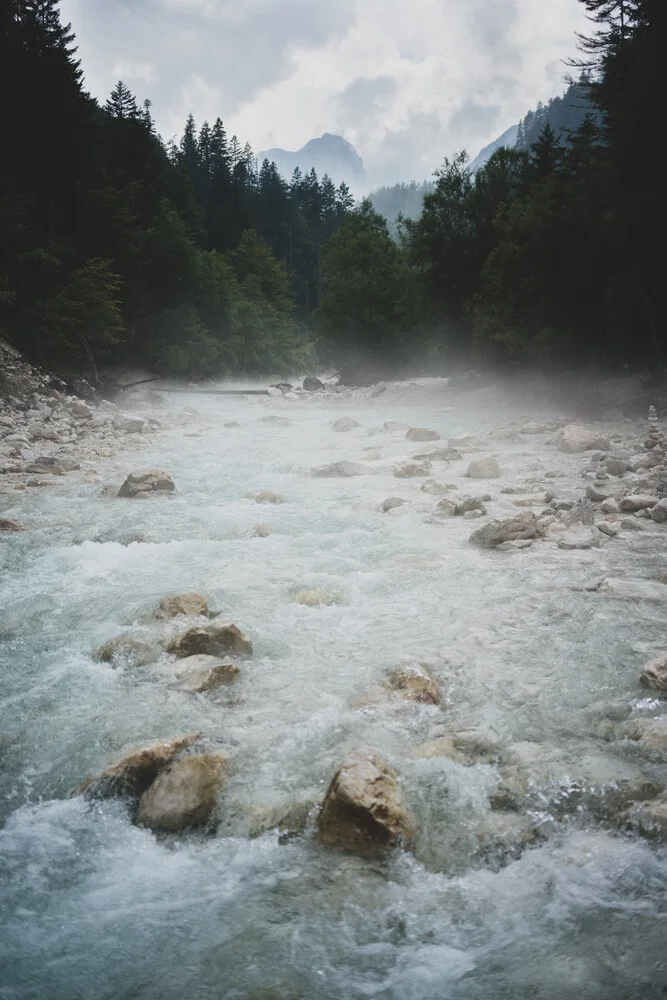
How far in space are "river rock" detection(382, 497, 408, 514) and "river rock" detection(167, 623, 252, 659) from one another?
4592 mm

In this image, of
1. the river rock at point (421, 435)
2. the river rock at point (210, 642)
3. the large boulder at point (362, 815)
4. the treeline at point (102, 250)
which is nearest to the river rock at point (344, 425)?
the river rock at point (421, 435)

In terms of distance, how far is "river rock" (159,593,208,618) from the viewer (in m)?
5.38

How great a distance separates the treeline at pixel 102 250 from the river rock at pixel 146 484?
13.8 meters

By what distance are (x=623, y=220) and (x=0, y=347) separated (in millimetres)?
20982

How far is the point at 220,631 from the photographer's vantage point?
4820mm

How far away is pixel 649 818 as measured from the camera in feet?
9.39

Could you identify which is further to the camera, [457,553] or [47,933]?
[457,553]

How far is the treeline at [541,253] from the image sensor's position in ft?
60.6

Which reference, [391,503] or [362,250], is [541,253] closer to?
[391,503]

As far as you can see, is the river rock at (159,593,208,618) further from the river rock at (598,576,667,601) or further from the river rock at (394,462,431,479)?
the river rock at (394,462,431,479)

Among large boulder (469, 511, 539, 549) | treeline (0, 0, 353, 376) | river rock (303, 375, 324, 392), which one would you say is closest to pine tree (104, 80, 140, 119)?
treeline (0, 0, 353, 376)

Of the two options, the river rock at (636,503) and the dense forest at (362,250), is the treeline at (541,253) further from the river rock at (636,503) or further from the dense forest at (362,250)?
the river rock at (636,503)

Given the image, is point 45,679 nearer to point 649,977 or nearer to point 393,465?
point 649,977

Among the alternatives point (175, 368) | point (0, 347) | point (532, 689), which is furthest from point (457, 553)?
point (175, 368)
